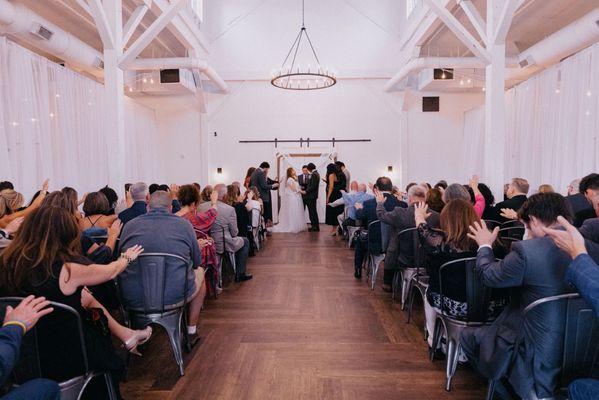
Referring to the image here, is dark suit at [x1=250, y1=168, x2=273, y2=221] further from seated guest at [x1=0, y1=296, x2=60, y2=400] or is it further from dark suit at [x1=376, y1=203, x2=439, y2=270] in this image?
seated guest at [x1=0, y1=296, x2=60, y2=400]

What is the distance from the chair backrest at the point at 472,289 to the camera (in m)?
2.33

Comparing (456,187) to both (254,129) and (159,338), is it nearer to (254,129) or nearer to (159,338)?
(159,338)

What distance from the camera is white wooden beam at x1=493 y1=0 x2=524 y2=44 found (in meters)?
4.76

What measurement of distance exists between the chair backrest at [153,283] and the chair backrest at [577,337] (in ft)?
6.54

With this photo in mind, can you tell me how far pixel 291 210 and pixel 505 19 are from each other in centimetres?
539

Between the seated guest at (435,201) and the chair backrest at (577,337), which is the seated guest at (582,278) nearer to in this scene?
the chair backrest at (577,337)

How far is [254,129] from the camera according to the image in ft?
36.7

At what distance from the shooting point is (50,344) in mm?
1737

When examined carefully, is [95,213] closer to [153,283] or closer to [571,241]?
[153,283]

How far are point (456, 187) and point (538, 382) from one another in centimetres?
200

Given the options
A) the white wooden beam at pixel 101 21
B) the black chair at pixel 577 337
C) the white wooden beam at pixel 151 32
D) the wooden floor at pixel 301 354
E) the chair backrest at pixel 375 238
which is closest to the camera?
the black chair at pixel 577 337

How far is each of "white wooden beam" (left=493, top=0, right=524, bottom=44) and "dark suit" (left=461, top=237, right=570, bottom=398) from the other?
13.3ft

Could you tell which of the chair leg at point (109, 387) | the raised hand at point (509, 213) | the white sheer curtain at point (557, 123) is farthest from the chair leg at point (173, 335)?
the white sheer curtain at point (557, 123)

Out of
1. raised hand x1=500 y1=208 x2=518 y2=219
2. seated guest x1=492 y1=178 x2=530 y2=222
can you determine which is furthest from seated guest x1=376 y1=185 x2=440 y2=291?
seated guest x1=492 y1=178 x2=530 y2=222
